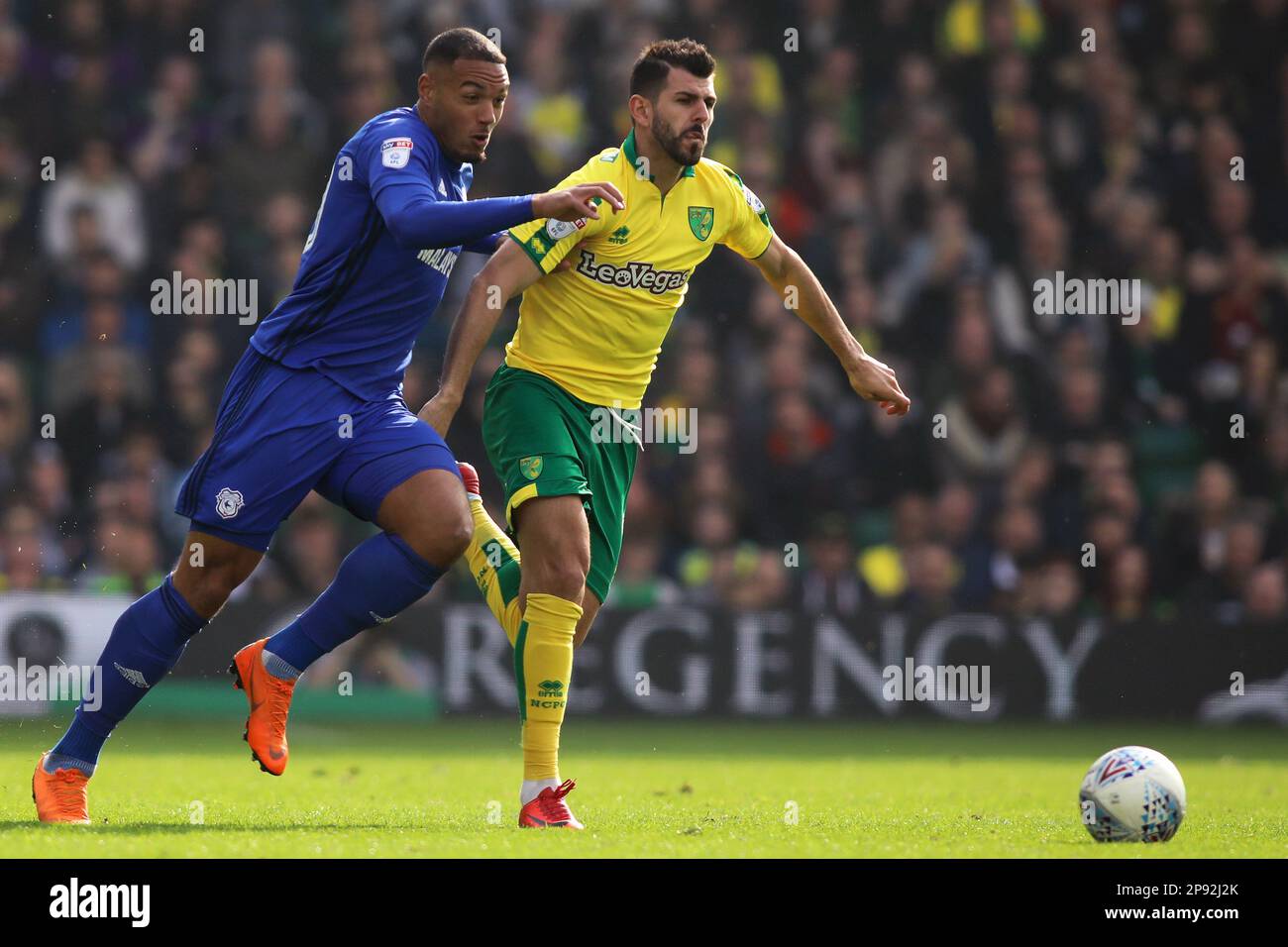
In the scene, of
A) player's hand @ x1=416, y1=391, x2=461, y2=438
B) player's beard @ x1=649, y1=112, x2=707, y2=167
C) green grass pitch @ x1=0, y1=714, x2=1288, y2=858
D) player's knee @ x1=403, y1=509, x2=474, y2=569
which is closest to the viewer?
green grass pitch @ x1=0, y1=714, x2=1288, y2=858

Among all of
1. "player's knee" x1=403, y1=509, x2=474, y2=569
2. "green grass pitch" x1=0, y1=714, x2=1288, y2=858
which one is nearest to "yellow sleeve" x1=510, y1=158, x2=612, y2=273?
"player's knee" x1=403, y1=509, x2=474, y2=569

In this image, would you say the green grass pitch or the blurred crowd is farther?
the blurred crowd

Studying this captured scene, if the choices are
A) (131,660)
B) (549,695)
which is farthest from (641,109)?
(131,660)

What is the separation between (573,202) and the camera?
17.6ft

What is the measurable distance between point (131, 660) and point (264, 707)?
0.43 meters

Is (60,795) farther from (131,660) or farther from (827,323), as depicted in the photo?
(827,323)

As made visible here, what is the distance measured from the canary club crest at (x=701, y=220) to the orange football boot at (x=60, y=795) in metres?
2.69

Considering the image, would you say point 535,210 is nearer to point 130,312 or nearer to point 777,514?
point 777,514

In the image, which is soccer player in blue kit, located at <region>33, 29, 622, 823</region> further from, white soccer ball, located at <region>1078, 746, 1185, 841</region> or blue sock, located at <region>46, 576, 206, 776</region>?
white soccer ball, located at <region>1078, 746, 1185, 841</region>

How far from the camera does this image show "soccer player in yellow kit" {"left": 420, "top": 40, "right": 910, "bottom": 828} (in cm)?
600

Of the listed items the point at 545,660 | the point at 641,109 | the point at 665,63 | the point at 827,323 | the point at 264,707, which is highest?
the point at 665,63

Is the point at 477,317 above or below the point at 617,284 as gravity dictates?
below

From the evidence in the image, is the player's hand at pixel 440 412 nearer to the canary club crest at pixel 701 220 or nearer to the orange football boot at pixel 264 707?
the orange football boot at pixel 264 707

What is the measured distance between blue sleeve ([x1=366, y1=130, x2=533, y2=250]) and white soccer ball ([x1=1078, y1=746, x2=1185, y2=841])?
236cm
